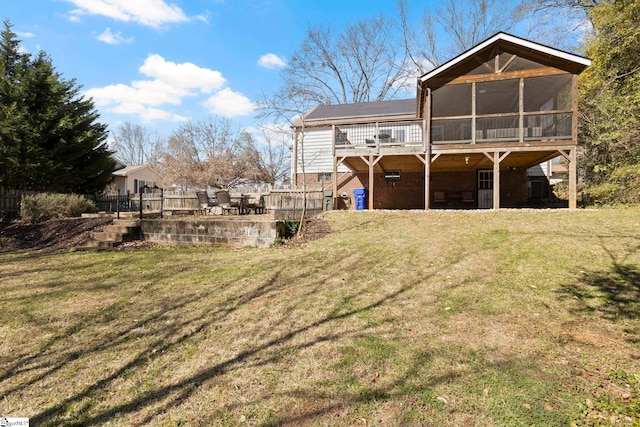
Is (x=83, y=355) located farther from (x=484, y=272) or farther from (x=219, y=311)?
(x=484, y=272)

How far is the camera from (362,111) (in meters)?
19.5

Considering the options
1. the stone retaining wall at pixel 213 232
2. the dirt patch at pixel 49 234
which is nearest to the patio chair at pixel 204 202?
the dirt patch at pixel 49 234

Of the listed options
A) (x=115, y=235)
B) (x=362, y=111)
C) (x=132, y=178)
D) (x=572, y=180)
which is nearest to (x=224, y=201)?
(x=115, y=235)

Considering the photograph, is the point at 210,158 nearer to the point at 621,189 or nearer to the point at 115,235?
the point at 115,235

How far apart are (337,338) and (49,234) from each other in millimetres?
10290

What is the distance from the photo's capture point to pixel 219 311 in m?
4.00

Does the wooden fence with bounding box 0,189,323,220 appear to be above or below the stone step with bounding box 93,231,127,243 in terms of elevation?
above

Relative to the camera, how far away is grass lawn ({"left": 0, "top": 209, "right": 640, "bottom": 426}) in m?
2.29

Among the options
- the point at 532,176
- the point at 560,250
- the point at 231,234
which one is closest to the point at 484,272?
the point at 560,250

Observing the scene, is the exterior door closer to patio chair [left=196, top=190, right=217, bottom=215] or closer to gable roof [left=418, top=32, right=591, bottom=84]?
gable roof [left=418, top=32, right=591, bottom=84]

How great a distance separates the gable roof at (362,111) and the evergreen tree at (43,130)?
11815mm

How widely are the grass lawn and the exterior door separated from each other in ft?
30.5

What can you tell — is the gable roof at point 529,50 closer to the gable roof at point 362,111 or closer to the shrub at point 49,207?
the gable roof at point 362,111

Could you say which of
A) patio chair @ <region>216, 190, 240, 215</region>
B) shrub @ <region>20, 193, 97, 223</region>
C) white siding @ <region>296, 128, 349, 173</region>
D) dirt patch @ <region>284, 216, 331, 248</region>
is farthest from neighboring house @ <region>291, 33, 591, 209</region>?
shrub @ <region>20, 193, 97, 223</region>
